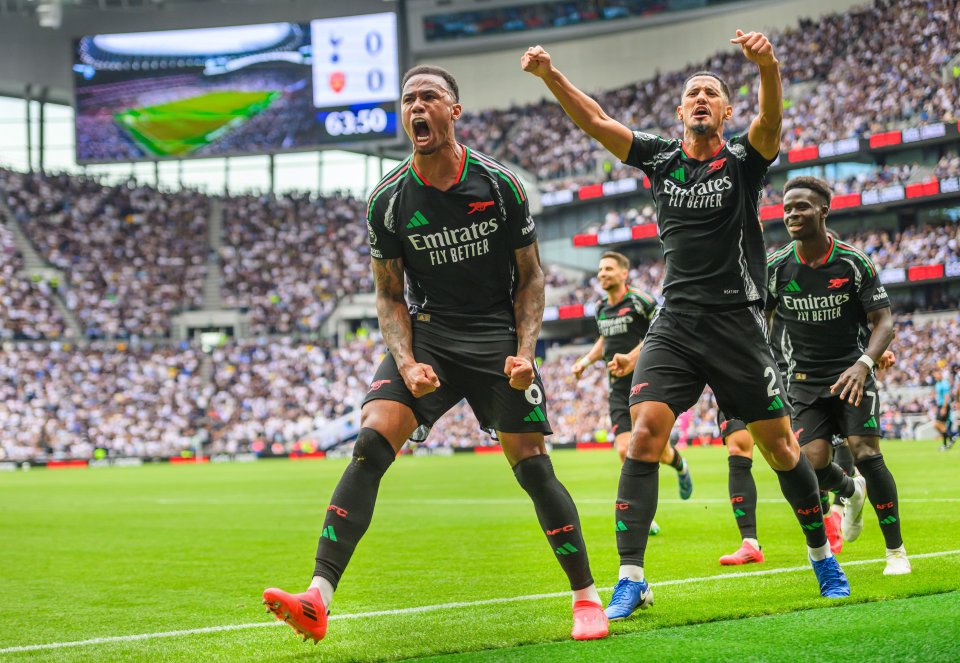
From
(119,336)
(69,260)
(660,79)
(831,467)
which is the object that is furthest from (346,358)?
(831,467)

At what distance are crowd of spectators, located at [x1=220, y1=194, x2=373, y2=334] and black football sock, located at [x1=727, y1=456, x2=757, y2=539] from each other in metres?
47.2

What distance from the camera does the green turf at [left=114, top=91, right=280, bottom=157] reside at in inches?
2121

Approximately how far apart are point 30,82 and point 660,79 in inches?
1379

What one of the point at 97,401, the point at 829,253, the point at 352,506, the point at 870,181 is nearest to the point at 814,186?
the point at 829,253

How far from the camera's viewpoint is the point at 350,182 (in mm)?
64812

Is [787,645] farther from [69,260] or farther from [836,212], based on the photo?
[69,260]

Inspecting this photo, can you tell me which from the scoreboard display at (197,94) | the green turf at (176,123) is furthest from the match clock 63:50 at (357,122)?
the green turf at (176,123)

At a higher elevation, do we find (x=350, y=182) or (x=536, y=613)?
(x=350, y=182)

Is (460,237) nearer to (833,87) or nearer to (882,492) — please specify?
(882,492)

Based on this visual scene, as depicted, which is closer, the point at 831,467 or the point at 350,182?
the point at 831,467

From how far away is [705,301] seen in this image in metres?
6.21

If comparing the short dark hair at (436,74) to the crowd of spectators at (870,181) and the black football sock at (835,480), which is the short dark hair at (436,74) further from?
the crowd of spectators at (870,181)

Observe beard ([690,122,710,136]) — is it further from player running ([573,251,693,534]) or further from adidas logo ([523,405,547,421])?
player running ([573,251,693,534])

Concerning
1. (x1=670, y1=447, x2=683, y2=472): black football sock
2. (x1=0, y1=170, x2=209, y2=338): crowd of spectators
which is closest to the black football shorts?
(x1=670, y1=447, x2=683, y2=472): black football sock
